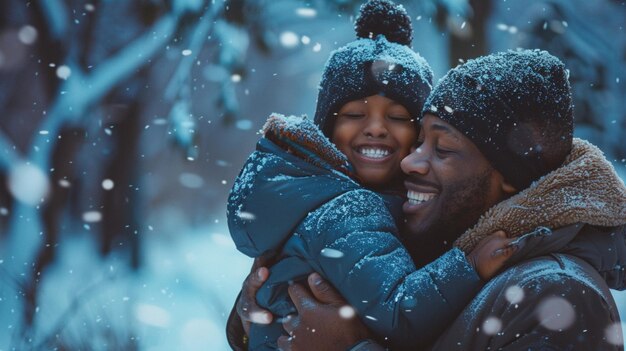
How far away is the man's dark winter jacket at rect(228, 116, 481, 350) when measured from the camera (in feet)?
6.95

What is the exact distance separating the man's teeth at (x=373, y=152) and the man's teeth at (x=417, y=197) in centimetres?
29

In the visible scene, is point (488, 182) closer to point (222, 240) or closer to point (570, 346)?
point (570, 346)

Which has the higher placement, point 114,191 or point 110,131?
point 110,131

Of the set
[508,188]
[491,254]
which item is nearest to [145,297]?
[508,188]

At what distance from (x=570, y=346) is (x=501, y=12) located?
194 inches

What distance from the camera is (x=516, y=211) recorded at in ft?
6.99

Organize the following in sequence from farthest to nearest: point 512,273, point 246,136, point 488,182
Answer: point 246,136, point 488,182, point 512,273

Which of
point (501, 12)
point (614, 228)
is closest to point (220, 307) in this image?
point (501, 12)

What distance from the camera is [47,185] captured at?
6625mm

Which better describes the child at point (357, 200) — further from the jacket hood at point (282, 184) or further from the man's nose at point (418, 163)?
the man's nose at point (418, 163)

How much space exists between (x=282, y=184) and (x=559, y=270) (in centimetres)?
98

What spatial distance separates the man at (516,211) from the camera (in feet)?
A: 6.16

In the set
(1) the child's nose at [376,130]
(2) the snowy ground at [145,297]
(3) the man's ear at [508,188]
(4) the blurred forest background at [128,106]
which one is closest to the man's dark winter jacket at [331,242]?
(1) the child's nose at [376,130]

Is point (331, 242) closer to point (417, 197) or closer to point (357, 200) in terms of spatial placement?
point (357, 200)
